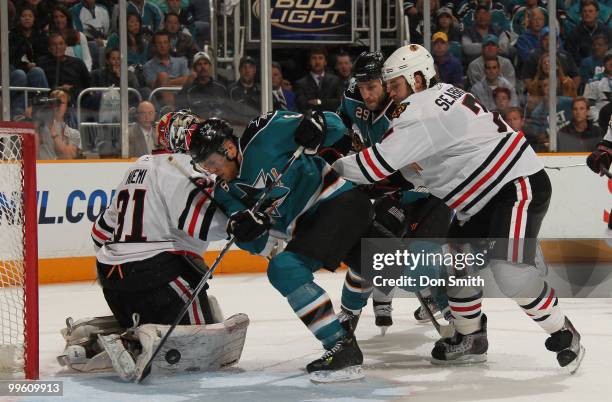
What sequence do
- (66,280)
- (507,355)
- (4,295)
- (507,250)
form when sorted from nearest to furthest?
(507,250) → (507,355) → (4,295) → (66,280)

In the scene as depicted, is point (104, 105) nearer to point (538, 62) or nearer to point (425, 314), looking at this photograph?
point (425, 314)

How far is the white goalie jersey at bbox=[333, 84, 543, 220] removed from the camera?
3.56m

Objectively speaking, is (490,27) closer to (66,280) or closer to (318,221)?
(66,280)

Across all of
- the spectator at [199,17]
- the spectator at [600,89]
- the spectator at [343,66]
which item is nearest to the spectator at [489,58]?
the spectator at [600,89]

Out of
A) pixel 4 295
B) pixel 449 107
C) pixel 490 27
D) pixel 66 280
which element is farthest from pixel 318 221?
pixel 490 27

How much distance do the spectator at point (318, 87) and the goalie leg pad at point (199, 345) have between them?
3513 millimetres

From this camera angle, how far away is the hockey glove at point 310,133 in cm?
350

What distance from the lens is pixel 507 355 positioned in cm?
400

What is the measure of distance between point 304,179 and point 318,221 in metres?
0.15

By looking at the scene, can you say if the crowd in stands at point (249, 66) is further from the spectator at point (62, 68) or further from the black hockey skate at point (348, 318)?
the black hockey skate at point (348, 318)

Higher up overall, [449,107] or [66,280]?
[449,107]

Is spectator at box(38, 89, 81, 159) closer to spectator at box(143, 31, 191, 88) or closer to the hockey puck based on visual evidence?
spectator at box(143, 31, 191, 88)

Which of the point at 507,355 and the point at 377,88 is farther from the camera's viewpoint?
the point at 377,88

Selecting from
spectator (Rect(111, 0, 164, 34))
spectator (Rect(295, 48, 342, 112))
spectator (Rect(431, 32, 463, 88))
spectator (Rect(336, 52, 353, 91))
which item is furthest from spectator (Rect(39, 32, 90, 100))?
spectator (Rect(431, 32, 463, 88))
